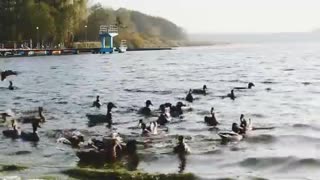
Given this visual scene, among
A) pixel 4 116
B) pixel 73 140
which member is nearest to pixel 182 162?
pixel 73 140

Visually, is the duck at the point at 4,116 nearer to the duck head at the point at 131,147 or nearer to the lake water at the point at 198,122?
the lake water at the point at 198,122

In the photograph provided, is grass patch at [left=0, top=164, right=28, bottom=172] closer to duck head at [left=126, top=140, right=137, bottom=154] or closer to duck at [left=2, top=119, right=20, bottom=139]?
duck head at [left=126, top=140, right=137, bottom=154]

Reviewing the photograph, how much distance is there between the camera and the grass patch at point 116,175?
74.4 feet

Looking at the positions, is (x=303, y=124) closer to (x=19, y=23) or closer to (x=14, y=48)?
(x=14, y=48)

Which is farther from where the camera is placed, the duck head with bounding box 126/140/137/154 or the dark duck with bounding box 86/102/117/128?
the dark duck with bounding box 86/102/117/128

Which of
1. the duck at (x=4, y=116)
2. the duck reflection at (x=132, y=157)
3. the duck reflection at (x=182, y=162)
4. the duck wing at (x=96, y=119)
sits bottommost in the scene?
the duck at (x=4, y=116)

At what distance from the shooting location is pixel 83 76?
84.6m

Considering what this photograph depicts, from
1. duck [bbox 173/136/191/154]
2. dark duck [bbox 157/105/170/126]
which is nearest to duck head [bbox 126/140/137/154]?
duck [bbox 173/136/191/154]

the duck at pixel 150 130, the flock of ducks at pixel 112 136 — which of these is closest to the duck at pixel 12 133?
the flock of ducks at pixel 112 136

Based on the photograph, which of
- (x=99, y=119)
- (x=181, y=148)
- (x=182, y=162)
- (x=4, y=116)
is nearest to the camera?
(x=182, y=162)

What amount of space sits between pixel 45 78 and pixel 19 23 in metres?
A: 92.3

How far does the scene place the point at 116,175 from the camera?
2284 cm

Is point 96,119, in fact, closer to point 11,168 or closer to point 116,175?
point 11,168

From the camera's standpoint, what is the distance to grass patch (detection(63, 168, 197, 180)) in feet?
74.4
